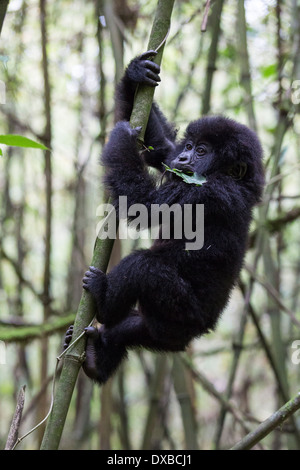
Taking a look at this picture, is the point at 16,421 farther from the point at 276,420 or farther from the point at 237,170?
the point at 237,170

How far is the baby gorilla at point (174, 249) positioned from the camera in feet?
8.20

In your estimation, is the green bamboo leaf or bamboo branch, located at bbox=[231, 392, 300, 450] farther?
bamboo branch, located at bbox=[231, 392, 300, 450]

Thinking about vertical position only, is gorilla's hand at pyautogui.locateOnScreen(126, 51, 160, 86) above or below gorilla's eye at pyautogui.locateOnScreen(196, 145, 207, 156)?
above

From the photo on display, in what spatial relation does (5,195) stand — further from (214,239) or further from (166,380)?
(214,239)

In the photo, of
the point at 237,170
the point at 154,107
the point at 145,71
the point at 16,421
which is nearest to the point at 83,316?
the point at 16,421

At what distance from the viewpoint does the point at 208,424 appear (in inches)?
271

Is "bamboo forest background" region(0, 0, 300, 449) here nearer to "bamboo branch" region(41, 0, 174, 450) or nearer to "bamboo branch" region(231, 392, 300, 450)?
"bamboo branch" region(41, 0, 174, 450)

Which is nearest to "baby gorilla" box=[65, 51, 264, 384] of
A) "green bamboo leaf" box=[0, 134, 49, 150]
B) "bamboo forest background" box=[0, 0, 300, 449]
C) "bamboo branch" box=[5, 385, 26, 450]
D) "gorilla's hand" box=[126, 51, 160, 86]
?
"gorilla's hand" box=[126, 51, 160, 86]

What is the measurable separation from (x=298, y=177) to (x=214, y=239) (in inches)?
174

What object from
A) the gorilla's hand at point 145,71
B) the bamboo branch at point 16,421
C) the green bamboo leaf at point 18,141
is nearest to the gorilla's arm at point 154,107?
the gorilla's hand at point 145,71

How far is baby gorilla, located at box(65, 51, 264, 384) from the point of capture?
8.20ft

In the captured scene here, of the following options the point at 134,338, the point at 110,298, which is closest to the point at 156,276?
the point at 110,298

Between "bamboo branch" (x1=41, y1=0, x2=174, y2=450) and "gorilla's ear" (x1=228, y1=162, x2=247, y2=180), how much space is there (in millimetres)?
736

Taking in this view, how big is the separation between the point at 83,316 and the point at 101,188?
4.40 ft
